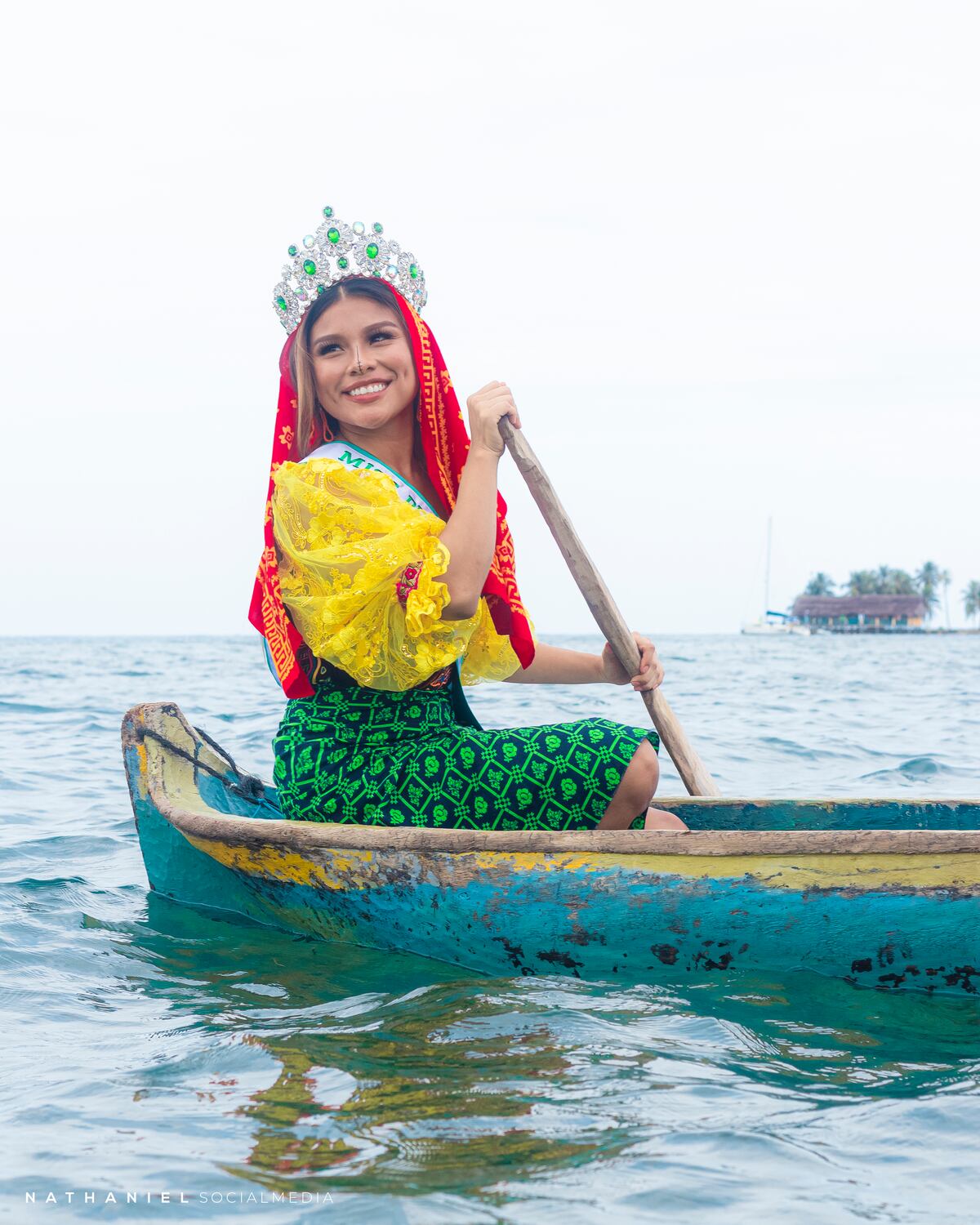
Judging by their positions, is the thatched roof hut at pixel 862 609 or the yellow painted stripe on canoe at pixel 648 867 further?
the thatched roof hut at pixel 862 609

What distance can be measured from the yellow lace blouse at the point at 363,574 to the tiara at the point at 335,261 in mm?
553

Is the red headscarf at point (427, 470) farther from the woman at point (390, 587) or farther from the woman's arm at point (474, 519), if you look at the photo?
the woman's arm at point (474, 519)

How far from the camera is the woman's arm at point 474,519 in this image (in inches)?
105

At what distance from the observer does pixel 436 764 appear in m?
2.90

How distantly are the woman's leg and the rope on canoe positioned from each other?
137 cm

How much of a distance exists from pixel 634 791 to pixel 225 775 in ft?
4.90

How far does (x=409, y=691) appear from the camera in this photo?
296 cm

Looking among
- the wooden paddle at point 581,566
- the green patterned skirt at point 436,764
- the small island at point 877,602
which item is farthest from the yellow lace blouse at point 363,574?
the small island at point 877,602

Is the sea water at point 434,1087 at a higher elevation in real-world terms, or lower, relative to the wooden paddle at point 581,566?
lower

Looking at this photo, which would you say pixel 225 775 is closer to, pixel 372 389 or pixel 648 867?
pixel 372 389

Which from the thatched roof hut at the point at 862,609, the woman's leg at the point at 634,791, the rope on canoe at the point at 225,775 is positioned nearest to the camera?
the woman's leg at the point at 634,791

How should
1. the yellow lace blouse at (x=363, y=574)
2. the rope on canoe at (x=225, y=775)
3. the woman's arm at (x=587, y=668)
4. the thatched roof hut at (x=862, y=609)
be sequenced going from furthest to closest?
the thatched roof hut at (x=862, y=609), the rope on canoe at (x=225, y=775), the woman's arm at (x=587, y=668), the yellow lace blouse at (x=363, y=574)

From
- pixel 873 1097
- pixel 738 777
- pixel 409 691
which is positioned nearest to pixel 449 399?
pixel 409 691

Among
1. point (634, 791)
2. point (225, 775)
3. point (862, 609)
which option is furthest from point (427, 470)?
point (862, 609)
